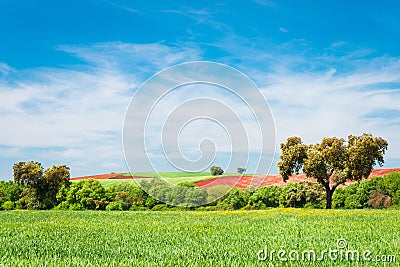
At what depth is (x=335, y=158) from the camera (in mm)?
41719

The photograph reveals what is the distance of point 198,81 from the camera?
94.0 ft

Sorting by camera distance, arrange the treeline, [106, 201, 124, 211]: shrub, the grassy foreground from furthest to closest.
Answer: [106, 201, 124, 211]: shrub < the treeline < the grassy foreground

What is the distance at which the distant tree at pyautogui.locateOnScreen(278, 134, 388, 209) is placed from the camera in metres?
40.9

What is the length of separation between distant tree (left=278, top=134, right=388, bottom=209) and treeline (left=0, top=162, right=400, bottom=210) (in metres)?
5.60

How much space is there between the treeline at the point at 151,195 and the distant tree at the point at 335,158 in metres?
5.60

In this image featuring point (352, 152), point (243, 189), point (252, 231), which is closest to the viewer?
point (252, 231)

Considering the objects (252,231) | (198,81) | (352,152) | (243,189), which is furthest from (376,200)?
(252,231)

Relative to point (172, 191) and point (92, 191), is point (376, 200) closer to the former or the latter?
point (172, 191)

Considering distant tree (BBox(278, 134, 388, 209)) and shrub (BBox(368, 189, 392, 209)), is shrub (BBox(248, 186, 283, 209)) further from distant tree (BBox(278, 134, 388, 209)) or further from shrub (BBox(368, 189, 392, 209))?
shrub (BBox(368, 189, 392, 209))

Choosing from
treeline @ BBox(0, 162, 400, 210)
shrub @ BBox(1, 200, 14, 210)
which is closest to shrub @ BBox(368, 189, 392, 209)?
treeline @ BBox(0, 162, 400, 210)

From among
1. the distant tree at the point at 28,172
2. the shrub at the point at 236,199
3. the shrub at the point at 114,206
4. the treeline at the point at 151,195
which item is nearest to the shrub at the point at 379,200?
Answer: the treeline at the point at 151,195

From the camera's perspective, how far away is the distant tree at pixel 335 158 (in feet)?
134

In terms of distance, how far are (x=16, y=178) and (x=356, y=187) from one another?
4074 cm

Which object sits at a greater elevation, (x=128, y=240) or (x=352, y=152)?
(x=352, y=152)
